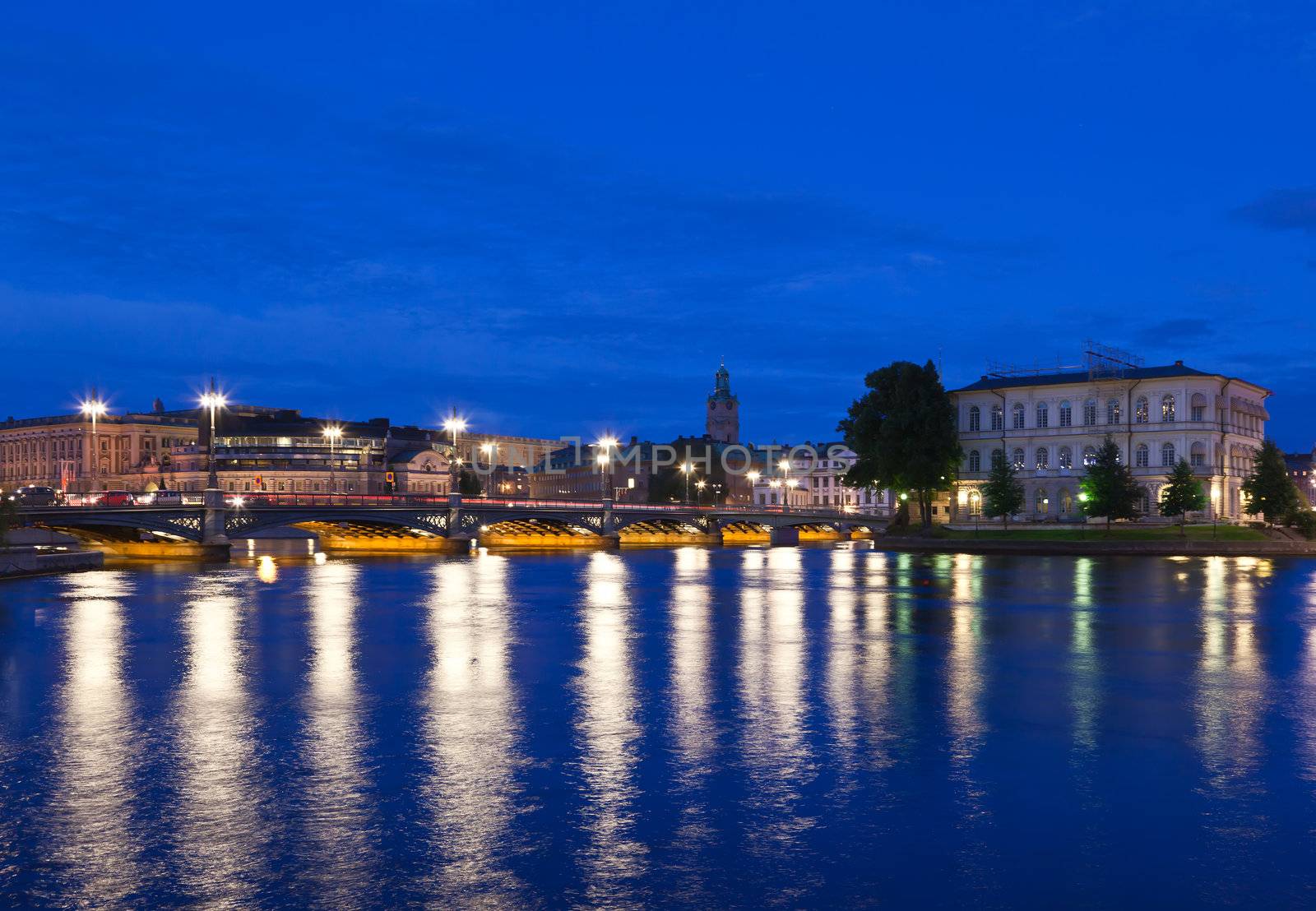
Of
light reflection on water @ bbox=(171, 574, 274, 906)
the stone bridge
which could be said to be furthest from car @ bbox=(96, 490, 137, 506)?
light reflection on water @ bbox=(171, 574, 274, 906)

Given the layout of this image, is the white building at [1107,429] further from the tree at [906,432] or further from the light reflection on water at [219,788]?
the light reflection on water at [219,788]

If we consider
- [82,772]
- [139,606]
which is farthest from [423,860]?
[139,606]

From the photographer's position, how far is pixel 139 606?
42438 millimetres

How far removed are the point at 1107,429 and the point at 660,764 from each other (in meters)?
101

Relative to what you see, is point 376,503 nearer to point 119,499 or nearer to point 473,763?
point 119,499

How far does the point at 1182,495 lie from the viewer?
3656 inches

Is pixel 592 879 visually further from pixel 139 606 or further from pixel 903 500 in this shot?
pixel 903 500

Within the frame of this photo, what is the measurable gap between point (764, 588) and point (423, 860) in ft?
144

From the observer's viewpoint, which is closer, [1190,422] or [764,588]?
[764,588]

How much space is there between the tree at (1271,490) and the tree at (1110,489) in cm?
915

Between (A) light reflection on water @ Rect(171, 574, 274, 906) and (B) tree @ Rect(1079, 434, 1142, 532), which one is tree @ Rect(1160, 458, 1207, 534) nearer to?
(B) tree @ Rect(1079, 434, 1142, 532)

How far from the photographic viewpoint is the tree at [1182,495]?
92.9 meters

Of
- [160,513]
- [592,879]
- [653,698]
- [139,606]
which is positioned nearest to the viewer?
[592,879]

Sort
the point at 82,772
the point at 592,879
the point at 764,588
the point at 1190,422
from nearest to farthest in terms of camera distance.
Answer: the point at 592,879 → the point at 82,772 → the point at 764,588 → the point at 1190,422
